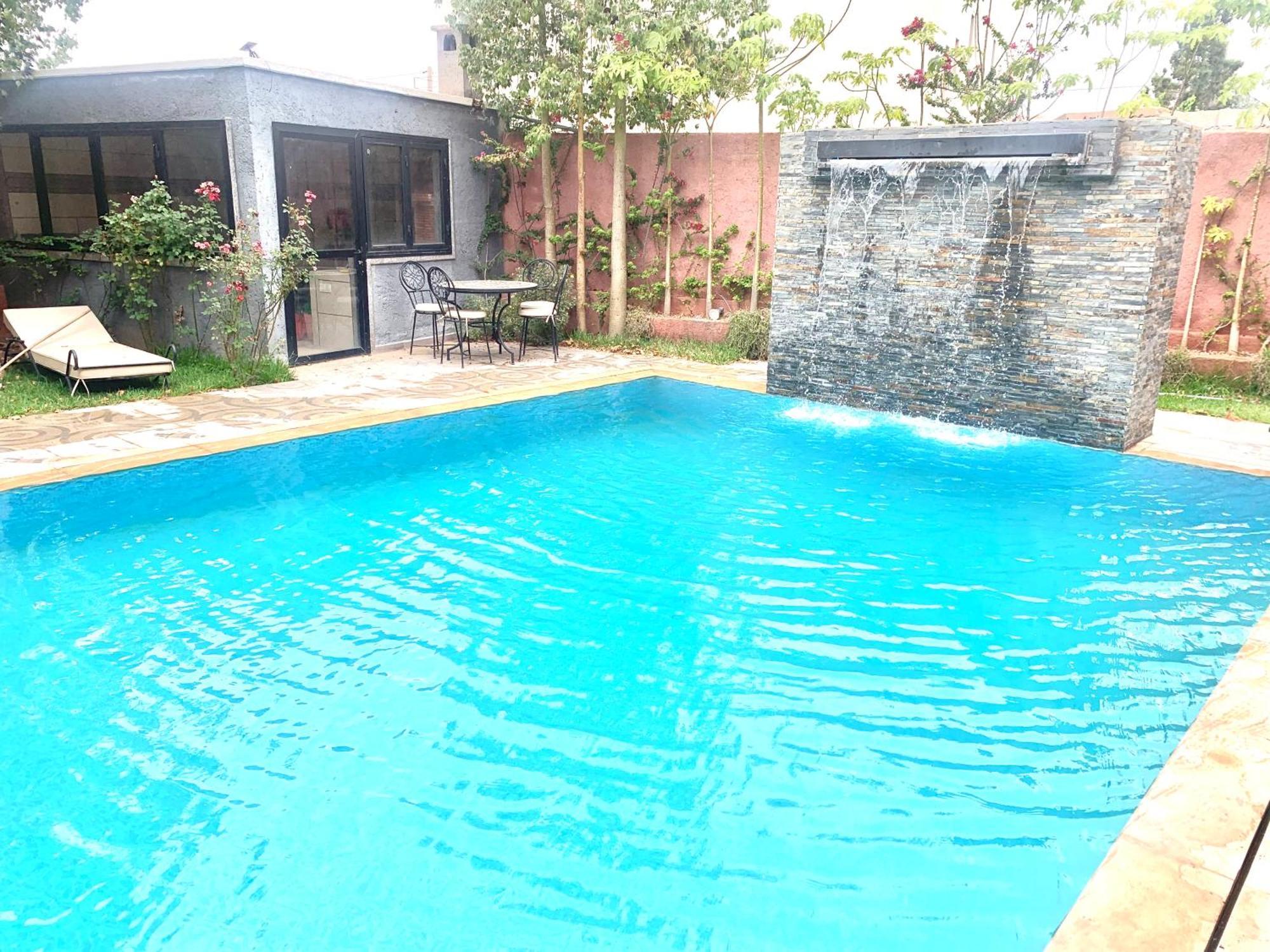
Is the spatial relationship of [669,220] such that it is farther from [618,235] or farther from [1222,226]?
[1222,226]

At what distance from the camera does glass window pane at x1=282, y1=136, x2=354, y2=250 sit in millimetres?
9250

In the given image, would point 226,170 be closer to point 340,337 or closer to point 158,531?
point 340,337

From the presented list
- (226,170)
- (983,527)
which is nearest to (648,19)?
(226,170)

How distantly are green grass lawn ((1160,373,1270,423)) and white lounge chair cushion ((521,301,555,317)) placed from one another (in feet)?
20.3

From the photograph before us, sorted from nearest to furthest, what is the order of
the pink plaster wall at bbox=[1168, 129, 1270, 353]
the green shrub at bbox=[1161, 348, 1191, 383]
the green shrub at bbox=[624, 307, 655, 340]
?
1. the pink plaster wall at bbox=[1168, 129, 1270, 353]
2. the green shrub at bbox=[1161, 348, 1191, 383]
3. the green shrub at bbox=[624, 307, 655, 340]

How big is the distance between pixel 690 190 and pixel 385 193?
3.64 m

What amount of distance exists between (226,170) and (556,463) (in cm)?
489

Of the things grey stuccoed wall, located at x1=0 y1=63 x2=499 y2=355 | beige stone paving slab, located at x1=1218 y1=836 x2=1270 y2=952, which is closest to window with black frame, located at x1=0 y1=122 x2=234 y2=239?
grey stuccoed wall, located at x1=0 y1=63 x2=499 y2=355

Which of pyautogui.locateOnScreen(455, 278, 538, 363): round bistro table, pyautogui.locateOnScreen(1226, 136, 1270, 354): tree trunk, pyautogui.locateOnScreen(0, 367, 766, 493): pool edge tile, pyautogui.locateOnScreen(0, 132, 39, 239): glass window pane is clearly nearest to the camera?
pyautogui.locateOnScreen(0, 367, 766, 493): pool edge tile

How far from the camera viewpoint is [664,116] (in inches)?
404

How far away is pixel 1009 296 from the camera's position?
7285mm

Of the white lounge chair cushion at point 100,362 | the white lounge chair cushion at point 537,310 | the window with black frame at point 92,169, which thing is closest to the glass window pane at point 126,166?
the window with black frame at point 92,169

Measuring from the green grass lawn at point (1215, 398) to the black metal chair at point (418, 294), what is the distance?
757cm

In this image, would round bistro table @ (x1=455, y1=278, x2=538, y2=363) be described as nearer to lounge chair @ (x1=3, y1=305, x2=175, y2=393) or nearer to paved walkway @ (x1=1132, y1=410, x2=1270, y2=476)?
lounge chair @ (x1=3, y1=305, x2=175, y2=393)
